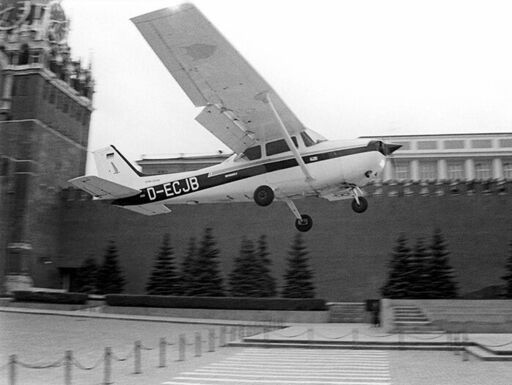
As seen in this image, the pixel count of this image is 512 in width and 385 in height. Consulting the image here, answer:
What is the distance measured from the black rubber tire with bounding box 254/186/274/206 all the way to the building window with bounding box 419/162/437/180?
53846mm

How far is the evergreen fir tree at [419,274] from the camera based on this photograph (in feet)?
107

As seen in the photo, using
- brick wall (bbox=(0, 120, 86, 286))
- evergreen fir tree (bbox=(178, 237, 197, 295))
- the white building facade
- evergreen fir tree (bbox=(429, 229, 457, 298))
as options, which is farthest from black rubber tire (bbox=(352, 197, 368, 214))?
the white building facade

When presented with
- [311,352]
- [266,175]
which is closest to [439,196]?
[311,352]

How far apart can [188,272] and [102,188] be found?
81.0 ft

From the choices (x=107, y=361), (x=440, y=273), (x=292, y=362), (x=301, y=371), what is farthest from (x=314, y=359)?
(x=440, y=273)

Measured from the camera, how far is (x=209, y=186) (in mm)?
12617

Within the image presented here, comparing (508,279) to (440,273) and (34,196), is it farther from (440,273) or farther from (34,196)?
(34,196)

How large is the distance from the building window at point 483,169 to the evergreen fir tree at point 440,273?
3013cm

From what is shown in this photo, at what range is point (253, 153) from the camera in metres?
12.6

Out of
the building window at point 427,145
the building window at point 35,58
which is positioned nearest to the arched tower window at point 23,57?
the building window at point 35,58

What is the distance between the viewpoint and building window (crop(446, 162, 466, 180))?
6297cm

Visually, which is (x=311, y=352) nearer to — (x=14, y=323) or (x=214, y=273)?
(x=14, y=323)

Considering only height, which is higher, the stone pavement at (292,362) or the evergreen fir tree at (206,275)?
the evergreen fir tree at (206,275)

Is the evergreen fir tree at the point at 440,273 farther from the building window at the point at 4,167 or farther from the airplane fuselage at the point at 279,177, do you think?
the building window at the point at 4,167
